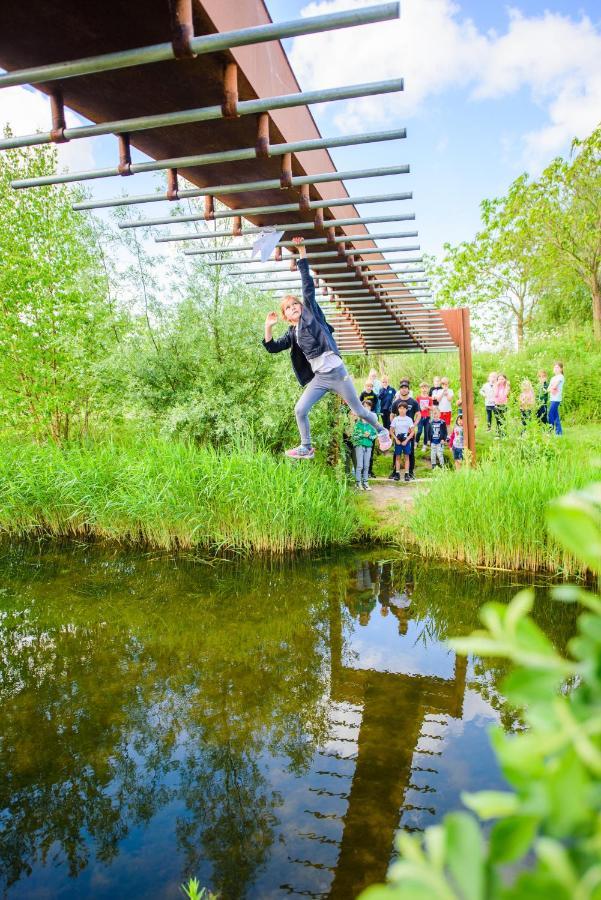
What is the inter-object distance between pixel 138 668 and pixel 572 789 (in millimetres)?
5083

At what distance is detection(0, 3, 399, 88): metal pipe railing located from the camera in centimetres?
248

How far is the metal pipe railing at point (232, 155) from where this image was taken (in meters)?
3.32

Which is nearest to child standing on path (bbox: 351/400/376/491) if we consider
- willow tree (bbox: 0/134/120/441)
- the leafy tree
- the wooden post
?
the wooden post

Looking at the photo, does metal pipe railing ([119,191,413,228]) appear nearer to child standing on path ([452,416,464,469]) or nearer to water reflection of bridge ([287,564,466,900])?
water reflection of bridge ([287,564,466,900])

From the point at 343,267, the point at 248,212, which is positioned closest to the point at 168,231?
the point at 343,267

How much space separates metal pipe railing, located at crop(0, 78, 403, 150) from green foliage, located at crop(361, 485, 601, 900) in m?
3.07

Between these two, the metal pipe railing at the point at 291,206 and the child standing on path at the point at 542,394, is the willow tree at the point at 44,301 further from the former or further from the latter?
the child standing on path at the point at 542,394

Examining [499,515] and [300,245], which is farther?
[499,515]

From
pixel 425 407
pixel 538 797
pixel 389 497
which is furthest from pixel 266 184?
pixel 425 407

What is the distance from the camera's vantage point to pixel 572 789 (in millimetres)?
343

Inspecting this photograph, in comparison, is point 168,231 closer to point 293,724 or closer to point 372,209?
point 372,209

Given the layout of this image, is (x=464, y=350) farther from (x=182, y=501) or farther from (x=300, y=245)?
(x=300, y=245)

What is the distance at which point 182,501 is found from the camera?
8523mm

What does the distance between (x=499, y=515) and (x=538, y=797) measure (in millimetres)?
7163
